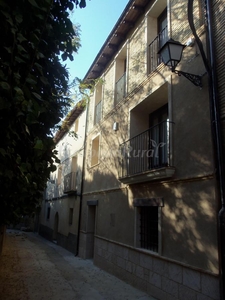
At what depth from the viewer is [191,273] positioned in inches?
180

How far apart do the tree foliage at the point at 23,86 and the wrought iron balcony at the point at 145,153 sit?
3438mm

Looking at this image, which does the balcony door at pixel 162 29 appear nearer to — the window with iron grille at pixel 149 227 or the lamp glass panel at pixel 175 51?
the lamp glass panel at pixel 175 51

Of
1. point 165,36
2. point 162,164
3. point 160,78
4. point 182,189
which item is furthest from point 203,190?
point 165,36

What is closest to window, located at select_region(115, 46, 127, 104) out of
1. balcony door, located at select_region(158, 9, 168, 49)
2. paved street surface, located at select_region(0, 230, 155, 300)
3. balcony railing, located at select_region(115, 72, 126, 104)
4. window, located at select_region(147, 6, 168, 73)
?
balcony railing, located at select_region(115, 72, 126, 104)

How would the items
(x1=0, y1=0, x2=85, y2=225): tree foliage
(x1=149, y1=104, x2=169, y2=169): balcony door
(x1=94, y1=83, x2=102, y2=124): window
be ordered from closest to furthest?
(x1=0, y1=0, x2=85, y2=225): tree foliage < (x1=149, y1=104, x2=169, y2=169): balcony door < (x1=94, y1=83, x2=102, y2=124): window

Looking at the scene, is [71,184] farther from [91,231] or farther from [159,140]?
[159,140]

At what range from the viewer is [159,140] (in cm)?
675

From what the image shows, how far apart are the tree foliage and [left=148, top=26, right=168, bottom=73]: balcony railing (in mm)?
3811

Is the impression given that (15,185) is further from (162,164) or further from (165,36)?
(165,36)

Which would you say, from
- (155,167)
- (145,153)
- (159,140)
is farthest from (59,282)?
(159,140)

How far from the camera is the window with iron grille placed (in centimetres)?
631

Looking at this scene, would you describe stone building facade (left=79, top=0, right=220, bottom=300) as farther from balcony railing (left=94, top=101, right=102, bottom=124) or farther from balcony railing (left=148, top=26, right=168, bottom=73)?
balcony railing (left=94, top=101, right=102, bottom=124)

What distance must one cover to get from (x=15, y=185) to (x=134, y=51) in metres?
6.82

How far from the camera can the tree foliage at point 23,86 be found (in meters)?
2.34
